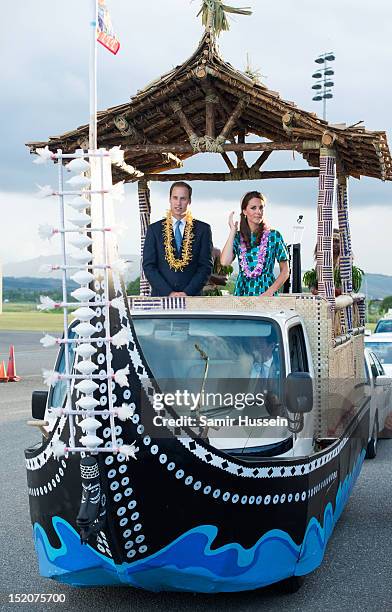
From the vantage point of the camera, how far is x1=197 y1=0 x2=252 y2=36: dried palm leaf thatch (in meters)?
8.72

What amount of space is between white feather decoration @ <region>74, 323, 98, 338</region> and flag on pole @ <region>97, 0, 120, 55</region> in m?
1.65

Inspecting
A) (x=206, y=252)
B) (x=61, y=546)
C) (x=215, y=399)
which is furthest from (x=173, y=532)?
(x=206, y=252)

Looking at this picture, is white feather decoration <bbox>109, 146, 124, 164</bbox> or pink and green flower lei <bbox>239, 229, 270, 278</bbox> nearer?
white feather decoration <bbox>109, 146, 124, 164</bbox>

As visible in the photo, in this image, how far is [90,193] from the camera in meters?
4.55

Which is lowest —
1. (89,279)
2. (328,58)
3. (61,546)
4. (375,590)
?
(375,590)

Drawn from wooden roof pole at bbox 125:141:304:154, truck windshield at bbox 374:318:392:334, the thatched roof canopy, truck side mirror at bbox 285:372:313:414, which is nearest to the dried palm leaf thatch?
the thatched roof canopy

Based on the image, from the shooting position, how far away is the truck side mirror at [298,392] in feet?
18.2

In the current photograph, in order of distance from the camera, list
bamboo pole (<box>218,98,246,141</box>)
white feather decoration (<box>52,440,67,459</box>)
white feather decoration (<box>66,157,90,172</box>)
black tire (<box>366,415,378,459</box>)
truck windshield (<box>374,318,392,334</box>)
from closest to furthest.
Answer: white feather decoration (<box>66,157,90,172</box>) < white feather decoration (<box>52,440,67,459</box>) < bamboo pole (<box>218,98,246,141</box>) < black tire (<box>366,415,378,459</box>) < truck windshield (<box>374,318,392,334</box>)

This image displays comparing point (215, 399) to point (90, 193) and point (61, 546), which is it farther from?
point (90, 193)

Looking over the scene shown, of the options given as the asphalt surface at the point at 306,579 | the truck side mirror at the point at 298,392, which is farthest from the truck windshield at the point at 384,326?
the truck side mirror at the point at 298,392

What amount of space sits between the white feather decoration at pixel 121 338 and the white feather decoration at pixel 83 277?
0.29m

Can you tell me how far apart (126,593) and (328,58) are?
39113mm

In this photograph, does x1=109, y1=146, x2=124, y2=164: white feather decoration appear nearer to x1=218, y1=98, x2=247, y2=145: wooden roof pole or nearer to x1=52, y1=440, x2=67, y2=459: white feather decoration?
x1=52, y1=440, x2=67, y2=459: white feather decoration

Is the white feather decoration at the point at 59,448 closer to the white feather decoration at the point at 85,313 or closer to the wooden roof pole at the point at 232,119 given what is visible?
the white feather decoration at the point at 85,313
